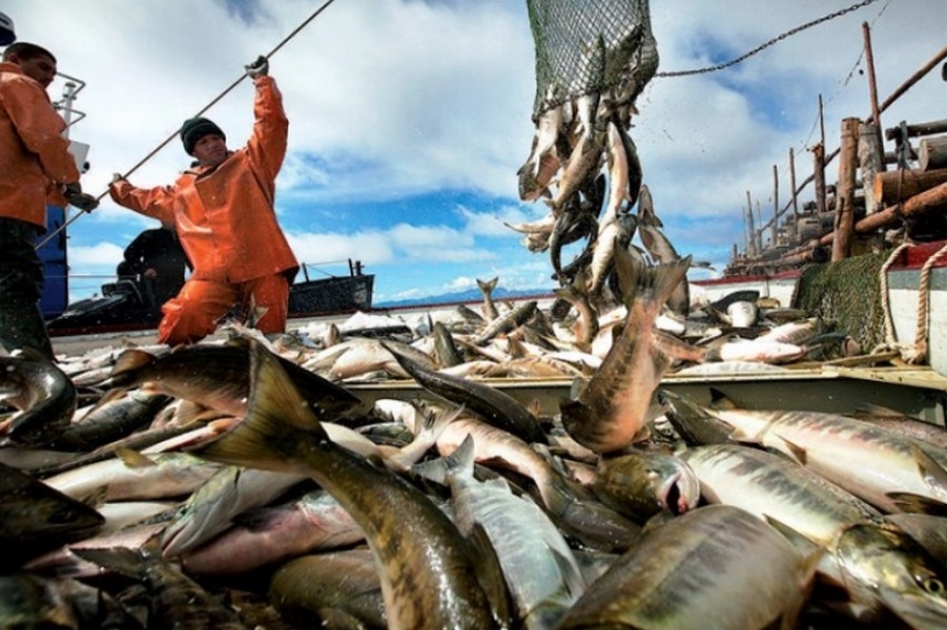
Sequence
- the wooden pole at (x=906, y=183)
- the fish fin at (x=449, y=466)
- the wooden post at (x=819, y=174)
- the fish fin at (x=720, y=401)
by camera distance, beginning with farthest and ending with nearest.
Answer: the wooden post at (x=819, y=174) < the wooden pole at (x=906, y=183) < the fish fin at (x=720, y=401) < the fish fin at (x=449, y=466)

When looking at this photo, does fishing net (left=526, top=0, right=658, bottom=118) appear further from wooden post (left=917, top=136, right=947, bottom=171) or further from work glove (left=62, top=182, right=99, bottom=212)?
work glove (left=62, top=182, right=99, bottom=212)

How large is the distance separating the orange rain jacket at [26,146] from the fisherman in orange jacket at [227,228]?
4.97 feet

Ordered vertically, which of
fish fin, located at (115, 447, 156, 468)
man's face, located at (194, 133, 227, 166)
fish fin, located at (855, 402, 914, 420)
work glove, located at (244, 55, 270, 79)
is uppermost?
work glove, located at (244, 55, 270, 79)

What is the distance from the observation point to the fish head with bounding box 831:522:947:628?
1.21 meters

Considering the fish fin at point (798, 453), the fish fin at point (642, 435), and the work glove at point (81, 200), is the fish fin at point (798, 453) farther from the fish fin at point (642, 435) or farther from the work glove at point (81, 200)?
the work glove at point (81, 200)

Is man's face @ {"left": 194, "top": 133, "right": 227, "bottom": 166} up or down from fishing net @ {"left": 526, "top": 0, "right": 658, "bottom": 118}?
down

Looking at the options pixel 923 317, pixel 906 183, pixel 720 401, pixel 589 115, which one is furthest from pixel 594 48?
pixel 720 401

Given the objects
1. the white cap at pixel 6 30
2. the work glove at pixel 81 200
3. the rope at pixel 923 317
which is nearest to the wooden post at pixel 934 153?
the rope at pixel 923 317

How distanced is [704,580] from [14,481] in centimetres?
197

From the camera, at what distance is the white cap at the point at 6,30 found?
9477 mm

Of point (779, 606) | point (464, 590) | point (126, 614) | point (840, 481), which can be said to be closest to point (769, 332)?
point (840, 481)

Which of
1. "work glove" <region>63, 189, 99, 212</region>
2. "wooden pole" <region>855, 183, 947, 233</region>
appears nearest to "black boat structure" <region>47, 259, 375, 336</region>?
"work glove" <region>63, 189, 99, 212</region>

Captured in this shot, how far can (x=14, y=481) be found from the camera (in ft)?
5.43

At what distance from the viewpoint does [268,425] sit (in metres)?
1.43
